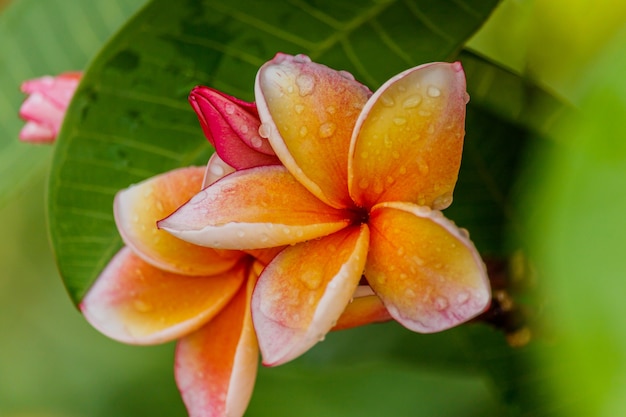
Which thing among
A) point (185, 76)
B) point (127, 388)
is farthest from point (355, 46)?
point (127, 388)

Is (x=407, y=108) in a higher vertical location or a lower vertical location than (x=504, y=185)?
higher

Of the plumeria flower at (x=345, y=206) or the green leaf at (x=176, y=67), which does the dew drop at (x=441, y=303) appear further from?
the green leaf at (x=176, y=67)

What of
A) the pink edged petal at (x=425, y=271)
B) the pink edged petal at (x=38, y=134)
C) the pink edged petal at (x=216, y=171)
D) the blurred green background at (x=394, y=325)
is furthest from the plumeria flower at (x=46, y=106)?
the pink edged petal at (x=425, y=271)

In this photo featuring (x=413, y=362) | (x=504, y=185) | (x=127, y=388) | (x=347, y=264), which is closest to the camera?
(x=347, y=264)

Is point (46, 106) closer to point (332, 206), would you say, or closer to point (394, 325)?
point (332, 206)

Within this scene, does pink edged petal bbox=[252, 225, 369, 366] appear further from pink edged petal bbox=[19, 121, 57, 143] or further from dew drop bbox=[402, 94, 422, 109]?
pink edged petal bbox=[19, 121, 57, 143]

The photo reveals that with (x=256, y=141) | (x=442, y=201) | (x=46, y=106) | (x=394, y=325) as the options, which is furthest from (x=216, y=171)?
(x=394, y=325)

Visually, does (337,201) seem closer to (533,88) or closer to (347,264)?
(347,264)

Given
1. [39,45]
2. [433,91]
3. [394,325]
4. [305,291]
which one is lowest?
[394,325]
